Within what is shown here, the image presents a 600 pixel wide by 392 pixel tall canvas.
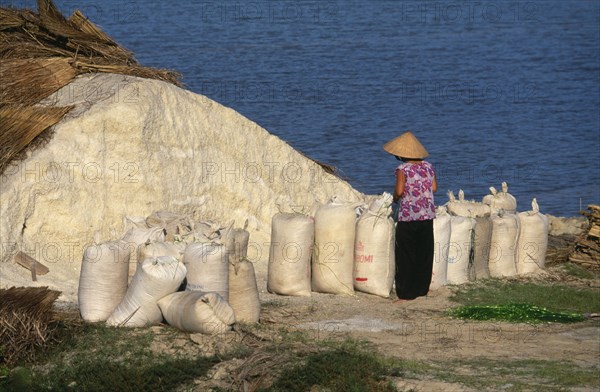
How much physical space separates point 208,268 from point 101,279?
773mm

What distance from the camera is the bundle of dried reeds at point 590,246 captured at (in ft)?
42.5

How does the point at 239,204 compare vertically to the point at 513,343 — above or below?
above

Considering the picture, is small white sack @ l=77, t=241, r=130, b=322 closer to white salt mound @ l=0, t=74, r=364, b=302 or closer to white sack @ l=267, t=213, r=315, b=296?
white salt mound @ l=0, t=74, r=364, b=302

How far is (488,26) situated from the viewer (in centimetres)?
4188

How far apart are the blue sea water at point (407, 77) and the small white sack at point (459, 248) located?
292 inches

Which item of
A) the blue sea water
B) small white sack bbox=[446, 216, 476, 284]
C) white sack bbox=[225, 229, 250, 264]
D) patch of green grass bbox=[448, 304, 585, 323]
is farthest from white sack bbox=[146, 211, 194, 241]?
the blue sea water

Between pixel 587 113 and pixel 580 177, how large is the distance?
21.3ft

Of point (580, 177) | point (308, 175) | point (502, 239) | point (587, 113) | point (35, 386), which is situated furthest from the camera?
point (587, 113)

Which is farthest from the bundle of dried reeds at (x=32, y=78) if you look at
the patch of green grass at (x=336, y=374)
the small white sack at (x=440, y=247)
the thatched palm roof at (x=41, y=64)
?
the patch of green grass at (x=336, y=374)

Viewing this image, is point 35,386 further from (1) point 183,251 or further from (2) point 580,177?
(2) point 580,177

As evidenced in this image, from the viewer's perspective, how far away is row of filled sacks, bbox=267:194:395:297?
10.9m

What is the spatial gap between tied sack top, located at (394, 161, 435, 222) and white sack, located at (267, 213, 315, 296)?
777 millimetres

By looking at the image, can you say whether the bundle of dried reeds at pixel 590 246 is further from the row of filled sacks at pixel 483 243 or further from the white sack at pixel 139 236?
the white sack at pixel 139 236

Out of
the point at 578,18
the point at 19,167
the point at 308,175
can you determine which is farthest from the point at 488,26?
the point at 19,167
